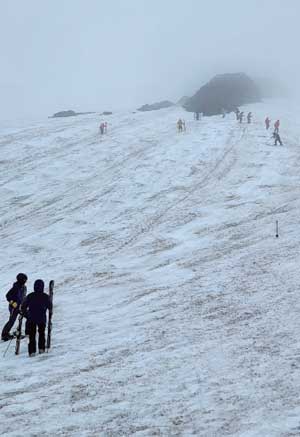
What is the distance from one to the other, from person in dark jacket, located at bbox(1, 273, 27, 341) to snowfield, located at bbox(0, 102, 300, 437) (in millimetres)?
598

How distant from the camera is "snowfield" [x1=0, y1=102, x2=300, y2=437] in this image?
327 inches

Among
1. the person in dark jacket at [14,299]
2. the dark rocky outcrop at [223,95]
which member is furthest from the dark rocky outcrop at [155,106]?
the person in dark jacket at [14,299]

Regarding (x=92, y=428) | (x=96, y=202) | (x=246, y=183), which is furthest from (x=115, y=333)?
(x=246, y=183)

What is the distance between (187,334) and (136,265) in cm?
637

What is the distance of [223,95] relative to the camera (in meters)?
65.4

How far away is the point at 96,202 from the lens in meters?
25.8

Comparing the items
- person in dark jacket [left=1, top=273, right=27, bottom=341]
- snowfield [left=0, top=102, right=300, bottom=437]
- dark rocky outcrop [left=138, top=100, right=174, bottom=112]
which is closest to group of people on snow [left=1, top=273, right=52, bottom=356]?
snowfield [left=0, top=102, right=300, bottom=437]

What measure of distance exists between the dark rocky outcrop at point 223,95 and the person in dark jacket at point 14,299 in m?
48.9

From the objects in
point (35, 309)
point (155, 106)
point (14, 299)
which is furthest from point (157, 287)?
point (155, 106)

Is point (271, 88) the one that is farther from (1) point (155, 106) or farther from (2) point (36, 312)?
(2) point (36, 312)

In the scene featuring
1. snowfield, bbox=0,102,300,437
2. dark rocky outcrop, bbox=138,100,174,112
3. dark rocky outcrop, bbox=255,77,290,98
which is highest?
dark rocky outcrop, bbox=255,77,290,98

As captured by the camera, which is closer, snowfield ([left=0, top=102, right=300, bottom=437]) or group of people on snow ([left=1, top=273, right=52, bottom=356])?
snowfield ([left=0, top=102, right=300, bottom=437])

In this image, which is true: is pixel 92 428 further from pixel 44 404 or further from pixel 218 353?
pixel 218 353

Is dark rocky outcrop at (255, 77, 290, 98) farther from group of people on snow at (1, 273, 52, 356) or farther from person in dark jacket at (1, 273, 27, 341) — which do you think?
group of people on snow at (1, 273, 52, 356)
